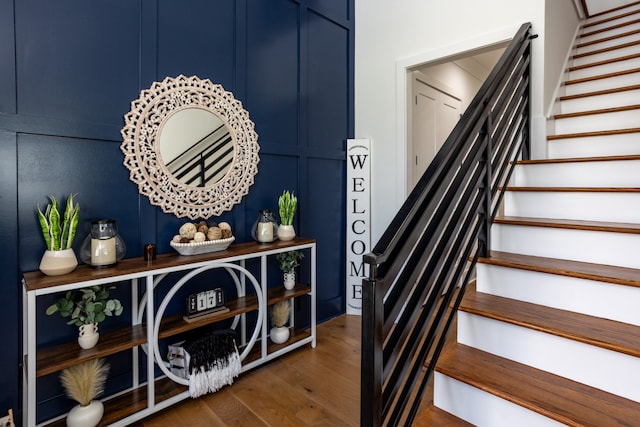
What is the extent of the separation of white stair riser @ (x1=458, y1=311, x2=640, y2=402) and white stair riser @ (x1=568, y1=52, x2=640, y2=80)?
2.40 meters

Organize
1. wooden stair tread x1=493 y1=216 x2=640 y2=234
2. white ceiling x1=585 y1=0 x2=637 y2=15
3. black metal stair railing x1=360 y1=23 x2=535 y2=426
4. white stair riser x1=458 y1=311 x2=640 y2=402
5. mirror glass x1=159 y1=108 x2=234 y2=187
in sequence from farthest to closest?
white ceiling x1=585 y1=0 x2=637 y2=15 → mirror glass x1=159 y1=108 x2=234 y2=187 → wooden stair tread x1=493 y1=216 x2=640 y2=234 → white stair riser x1=458 y1=311 x2=640 y2=402 → black metal stair railing x1=360 y1=23 x2=535 y2=426

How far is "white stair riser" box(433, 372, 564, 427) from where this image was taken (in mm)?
1018

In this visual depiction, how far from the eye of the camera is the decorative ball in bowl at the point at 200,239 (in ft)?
6.11

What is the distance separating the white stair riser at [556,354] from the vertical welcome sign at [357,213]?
170 cm

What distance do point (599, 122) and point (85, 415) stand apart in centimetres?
330

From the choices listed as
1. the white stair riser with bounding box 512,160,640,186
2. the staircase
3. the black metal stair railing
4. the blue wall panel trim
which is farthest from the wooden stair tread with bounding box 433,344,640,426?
the blue wall panel trim

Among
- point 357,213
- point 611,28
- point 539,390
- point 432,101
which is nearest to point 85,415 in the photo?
point 539,390

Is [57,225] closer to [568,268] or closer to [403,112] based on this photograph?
[568,268]

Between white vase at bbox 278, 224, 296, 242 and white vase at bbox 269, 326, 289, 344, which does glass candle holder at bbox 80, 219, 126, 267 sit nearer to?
white vase at bbox 278, 224, 296, 242

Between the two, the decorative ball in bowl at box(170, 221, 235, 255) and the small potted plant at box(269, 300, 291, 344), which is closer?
the decorative ball in bowl at box(170, 221, 235, 255)

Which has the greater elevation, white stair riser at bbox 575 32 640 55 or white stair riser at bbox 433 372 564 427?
white stair riser at bbox 575 32 640 55

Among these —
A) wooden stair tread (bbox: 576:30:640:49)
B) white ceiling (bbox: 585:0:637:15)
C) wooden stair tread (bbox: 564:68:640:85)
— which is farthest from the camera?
white ceiling (bbox: 585:0:637:15)

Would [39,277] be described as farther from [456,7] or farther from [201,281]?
[456,7]

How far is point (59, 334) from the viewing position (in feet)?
5.31
